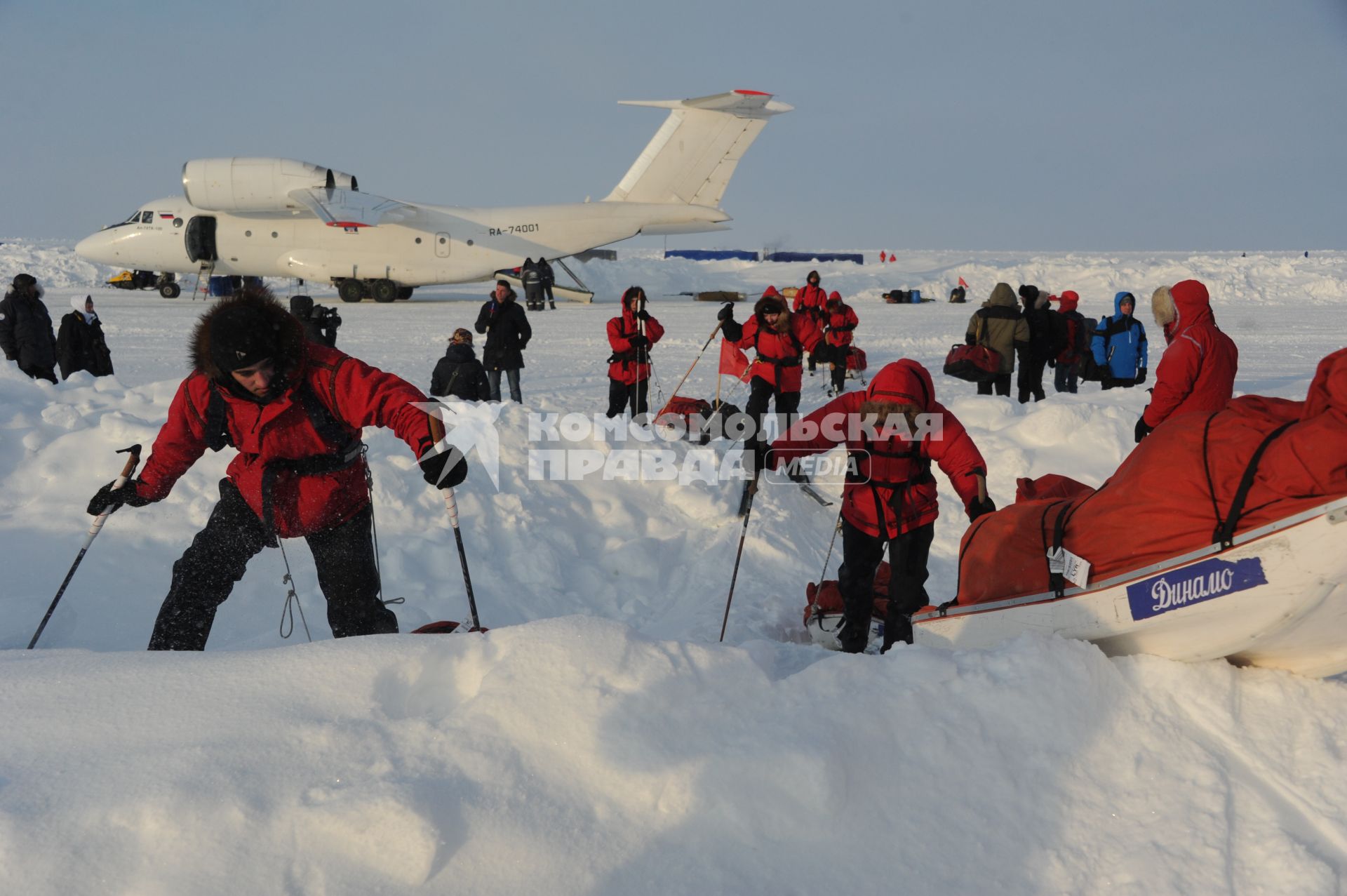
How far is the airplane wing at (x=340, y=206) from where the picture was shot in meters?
25.6

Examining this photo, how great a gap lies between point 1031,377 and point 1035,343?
1.45 ft

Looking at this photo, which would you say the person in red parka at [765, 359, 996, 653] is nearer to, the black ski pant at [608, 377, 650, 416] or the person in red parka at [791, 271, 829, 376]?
the black ski pant at [608, 377, 650, 416]

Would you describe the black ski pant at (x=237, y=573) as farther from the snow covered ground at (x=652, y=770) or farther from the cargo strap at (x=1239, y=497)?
the cargo strap at (x=1239, y=497)

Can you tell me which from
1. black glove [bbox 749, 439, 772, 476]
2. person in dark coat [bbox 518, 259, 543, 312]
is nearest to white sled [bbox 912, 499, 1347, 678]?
black glove [bbox 749, 439, 772, 476]

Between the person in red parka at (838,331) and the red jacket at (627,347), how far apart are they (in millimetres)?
3767

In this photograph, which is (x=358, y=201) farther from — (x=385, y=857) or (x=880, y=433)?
(x=385, y=857)

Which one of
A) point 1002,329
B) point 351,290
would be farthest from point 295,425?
point 351,290

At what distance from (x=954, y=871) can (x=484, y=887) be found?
3.75 ft

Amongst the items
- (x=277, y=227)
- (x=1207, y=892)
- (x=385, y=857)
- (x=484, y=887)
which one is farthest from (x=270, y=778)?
(x=277, y=227)

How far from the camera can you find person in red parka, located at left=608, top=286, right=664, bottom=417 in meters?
10.4

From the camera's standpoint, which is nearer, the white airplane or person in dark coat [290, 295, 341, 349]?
person in dark coat [290, 295, 341, 349]

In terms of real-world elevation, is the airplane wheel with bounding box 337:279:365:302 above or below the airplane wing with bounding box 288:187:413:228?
below

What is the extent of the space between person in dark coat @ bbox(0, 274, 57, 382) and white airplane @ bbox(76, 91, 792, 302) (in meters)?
16.0

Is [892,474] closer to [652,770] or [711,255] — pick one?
[652,770]
